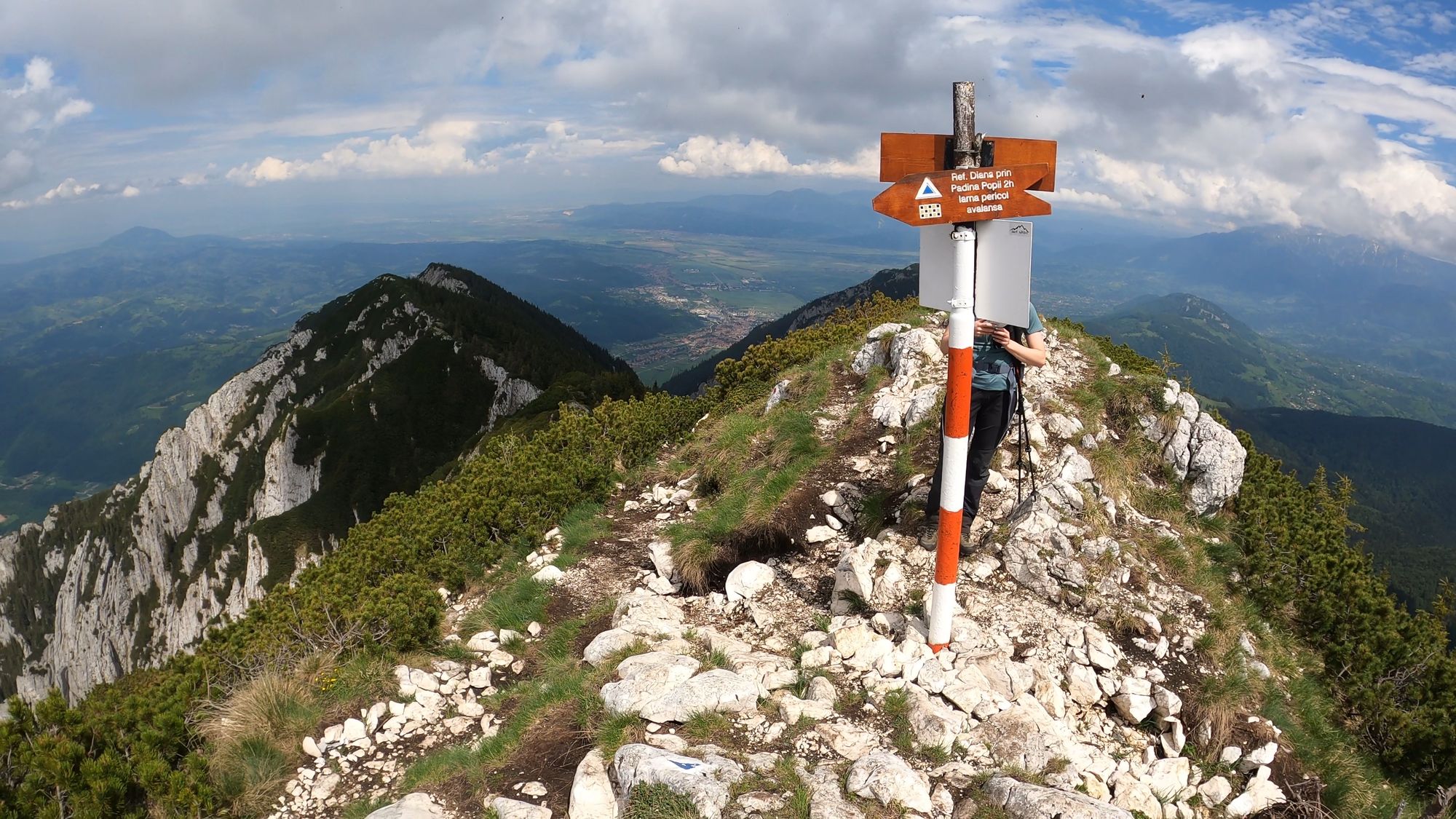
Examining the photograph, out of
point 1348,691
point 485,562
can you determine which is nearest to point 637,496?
point 485,562

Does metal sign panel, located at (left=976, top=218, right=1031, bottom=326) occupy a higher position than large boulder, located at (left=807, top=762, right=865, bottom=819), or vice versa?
metal sign panel, located at (left=976, top=218, right=1031, bottom=326)

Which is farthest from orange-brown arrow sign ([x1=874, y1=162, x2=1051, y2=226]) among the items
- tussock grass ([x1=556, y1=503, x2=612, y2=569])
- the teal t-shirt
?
tussock grass ([x1=556, y1=503, x2=612, y2=569])

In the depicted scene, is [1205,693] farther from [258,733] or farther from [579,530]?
[258,733]

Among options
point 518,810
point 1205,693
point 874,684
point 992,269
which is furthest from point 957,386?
point 518,810

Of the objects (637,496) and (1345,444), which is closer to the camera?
(637,496)

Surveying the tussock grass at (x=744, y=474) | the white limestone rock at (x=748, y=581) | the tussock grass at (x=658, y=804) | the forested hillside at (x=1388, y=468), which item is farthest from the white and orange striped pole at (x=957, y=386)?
the forested hillside at (x=1388, y=468)

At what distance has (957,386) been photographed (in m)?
5.68

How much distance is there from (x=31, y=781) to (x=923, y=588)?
25.1ft

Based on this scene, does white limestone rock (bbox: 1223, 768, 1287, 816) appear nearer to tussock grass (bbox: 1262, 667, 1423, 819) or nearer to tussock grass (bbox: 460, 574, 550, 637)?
tussock grass (bbox: 1262, 667, 1423, 819)

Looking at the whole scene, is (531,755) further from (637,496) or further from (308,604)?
(637,496)

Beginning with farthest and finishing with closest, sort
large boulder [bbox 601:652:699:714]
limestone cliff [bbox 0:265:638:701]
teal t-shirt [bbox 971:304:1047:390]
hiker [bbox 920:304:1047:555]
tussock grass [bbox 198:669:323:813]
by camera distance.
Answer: limestone cliff [bbox 0:265:638:701] < teal t-shirt [bbox 971:304:1047:390] < hiker [bbox 920:304:1047:555] < large boulder [bbox 601:652:699:714] < tussock grass [bbox 198:669:323:813]

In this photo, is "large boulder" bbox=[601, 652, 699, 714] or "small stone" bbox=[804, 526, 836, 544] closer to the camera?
"large boulder" bbox=[601, 652, 699, 714]

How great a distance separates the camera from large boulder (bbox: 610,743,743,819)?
4.54 meters

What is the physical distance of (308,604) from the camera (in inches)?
354
